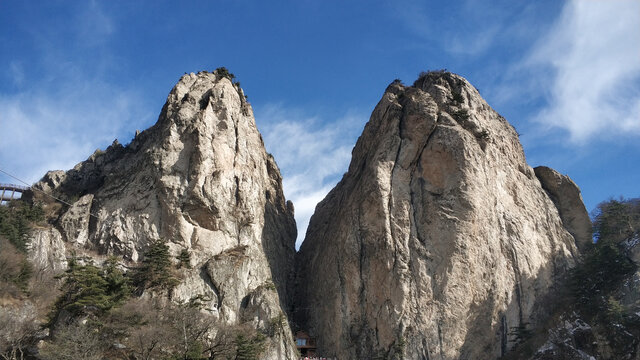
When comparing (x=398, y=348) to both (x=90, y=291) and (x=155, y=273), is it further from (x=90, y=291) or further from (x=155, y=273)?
(x=90, y=291)

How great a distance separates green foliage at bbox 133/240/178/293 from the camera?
38.2 meters

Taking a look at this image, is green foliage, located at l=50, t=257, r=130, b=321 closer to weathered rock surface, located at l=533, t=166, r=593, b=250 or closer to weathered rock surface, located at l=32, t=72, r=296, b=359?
weathered rock surface, located at l=32, t=72, r=296, b=359

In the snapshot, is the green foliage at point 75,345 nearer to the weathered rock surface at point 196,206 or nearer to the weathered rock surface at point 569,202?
the weathered rock surface at point 196,206

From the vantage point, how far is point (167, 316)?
3312 centimetres

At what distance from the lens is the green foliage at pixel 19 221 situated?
38750 mm

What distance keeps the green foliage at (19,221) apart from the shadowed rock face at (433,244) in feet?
78.1

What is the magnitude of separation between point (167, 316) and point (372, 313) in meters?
16.6

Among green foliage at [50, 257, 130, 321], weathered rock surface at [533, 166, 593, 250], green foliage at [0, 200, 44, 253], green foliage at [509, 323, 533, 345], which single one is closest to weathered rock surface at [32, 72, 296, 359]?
green foliage at [0, 200, 44, 253]

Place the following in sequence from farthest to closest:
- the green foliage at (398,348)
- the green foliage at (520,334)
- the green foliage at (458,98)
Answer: the green foliage at (458,98) → the green foliage at (520,334) → the green foliage at (398,348)

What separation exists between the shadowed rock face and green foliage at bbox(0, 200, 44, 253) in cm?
2380

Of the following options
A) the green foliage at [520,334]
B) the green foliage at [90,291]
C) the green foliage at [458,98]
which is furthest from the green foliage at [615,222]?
the green foliage at [90,291]

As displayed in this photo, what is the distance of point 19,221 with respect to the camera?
41.5m

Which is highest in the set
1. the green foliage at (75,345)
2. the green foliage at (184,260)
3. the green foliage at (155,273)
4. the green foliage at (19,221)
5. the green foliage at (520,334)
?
the green foliage at (19,221)

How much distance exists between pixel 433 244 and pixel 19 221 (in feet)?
110
